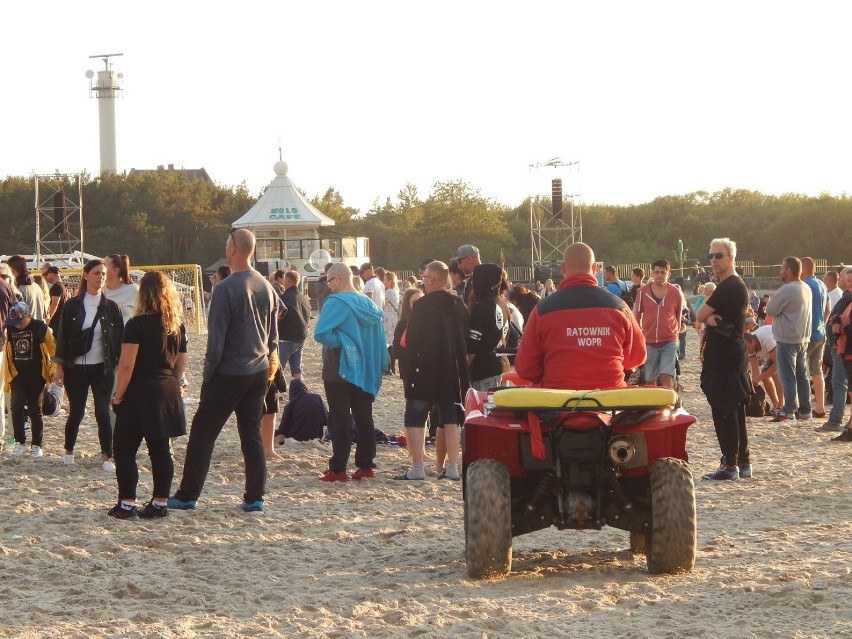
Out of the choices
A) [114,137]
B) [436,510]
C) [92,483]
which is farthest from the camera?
[114,137]

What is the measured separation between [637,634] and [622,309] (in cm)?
174

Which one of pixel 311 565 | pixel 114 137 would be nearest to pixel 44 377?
pixel 311 565

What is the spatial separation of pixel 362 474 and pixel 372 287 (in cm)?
889

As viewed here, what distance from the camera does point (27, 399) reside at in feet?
35.9

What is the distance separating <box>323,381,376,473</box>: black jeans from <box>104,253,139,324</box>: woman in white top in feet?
5.72

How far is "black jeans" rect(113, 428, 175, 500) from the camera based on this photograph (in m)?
7.96

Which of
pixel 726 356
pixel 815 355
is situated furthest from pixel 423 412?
pixel 815 355

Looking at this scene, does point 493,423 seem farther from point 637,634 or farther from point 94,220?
point 94,220

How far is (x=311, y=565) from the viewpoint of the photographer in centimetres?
677

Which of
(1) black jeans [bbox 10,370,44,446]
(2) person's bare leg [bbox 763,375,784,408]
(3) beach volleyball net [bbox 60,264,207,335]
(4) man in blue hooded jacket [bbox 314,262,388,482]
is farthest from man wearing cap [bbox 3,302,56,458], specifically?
(3) beach volleyball net [bbox 60,264,207,335]

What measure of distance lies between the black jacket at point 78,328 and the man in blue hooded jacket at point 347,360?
5.12 ft

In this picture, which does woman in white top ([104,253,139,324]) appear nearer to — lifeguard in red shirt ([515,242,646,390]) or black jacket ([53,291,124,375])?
black jacket ([53,291,124,375])

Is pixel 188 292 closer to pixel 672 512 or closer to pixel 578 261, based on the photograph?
pixel 578 261

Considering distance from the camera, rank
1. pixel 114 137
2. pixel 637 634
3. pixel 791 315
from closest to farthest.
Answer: pixel 637 634 < pixel 791 315 < pixel 114 137
